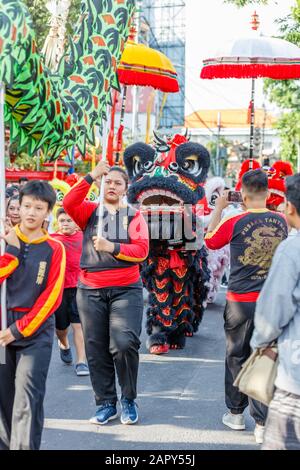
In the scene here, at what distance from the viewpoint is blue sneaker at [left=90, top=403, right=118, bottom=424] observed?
187 inches

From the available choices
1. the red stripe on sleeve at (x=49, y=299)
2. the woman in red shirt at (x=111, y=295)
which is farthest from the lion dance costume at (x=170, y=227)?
the red stripe on sleeve at (x=49, y=299)

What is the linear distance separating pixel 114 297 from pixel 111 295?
0.09 ft

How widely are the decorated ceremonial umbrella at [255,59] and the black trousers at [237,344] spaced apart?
4.36m

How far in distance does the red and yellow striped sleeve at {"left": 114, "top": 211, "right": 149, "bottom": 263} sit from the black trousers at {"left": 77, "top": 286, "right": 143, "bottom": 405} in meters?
0.24

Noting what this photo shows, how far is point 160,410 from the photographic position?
16.8 ft

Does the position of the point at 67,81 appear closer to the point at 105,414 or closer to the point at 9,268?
the point at 9,268

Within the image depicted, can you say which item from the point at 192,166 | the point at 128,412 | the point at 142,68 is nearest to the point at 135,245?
the point at 128,412

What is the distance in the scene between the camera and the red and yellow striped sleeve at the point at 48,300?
355 centimetres

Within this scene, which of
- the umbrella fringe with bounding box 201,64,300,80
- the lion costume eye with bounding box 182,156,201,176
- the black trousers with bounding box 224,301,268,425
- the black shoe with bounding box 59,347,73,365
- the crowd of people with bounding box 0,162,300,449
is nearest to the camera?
the crowd of people with bounding box 0,162,300,449

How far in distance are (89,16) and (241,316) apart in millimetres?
2210

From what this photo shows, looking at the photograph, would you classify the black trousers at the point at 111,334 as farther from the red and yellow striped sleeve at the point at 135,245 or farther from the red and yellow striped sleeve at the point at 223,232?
the red and yellow striped sleeve at the point at 223,232

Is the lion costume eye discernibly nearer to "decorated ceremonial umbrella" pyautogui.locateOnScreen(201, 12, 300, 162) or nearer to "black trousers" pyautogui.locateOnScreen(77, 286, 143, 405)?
"decorated ceremonial umbrella" pyautogui.locateOnScreen(201, 12, 300, 162)

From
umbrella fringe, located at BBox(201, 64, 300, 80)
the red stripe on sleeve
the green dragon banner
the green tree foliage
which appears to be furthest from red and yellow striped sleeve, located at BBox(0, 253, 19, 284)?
the green tree foliage

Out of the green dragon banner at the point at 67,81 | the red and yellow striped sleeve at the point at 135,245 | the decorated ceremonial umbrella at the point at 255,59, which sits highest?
the decorated ceremonial umbrella at the point at 255,59
